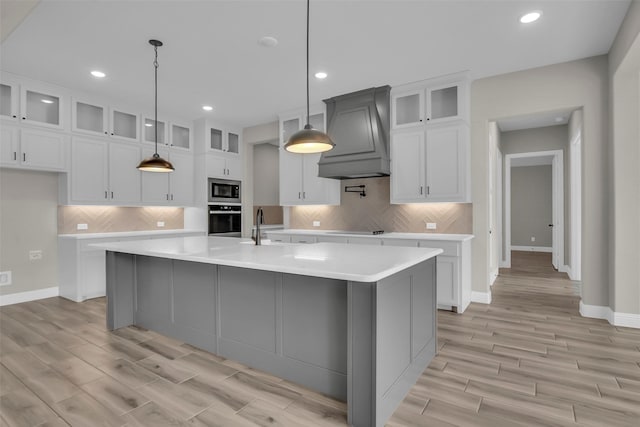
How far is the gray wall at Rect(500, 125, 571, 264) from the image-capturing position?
248 inches

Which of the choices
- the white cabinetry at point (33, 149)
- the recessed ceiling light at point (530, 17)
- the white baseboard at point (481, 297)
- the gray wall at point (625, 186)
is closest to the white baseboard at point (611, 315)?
the gray wall at point (625, 186)

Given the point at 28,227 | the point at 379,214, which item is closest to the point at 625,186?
the point at 379,214

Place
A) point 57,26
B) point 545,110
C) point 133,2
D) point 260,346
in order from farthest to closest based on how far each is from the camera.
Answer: point 545,110
point 57,26
point 133,2
point 260,346

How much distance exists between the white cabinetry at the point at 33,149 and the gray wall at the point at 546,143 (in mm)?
7550

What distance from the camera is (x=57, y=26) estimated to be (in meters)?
3.05

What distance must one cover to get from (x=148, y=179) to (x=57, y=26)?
271 cm

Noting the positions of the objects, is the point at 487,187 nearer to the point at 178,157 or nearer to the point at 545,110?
the point at 545,110

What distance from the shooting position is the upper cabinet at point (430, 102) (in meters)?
4.22

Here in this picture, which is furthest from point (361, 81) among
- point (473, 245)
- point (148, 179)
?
point (148, 179)

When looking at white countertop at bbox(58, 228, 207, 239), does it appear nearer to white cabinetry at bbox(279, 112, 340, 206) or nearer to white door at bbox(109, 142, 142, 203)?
white door at bbox(109, 142, 142, 203)

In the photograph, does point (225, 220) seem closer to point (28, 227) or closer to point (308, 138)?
point (28, 227)

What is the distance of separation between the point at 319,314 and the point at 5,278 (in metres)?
4.44

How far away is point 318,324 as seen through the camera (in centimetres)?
221

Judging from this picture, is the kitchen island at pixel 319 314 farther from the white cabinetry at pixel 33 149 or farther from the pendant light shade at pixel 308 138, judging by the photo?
the white cabinetry at pixel 33 149
